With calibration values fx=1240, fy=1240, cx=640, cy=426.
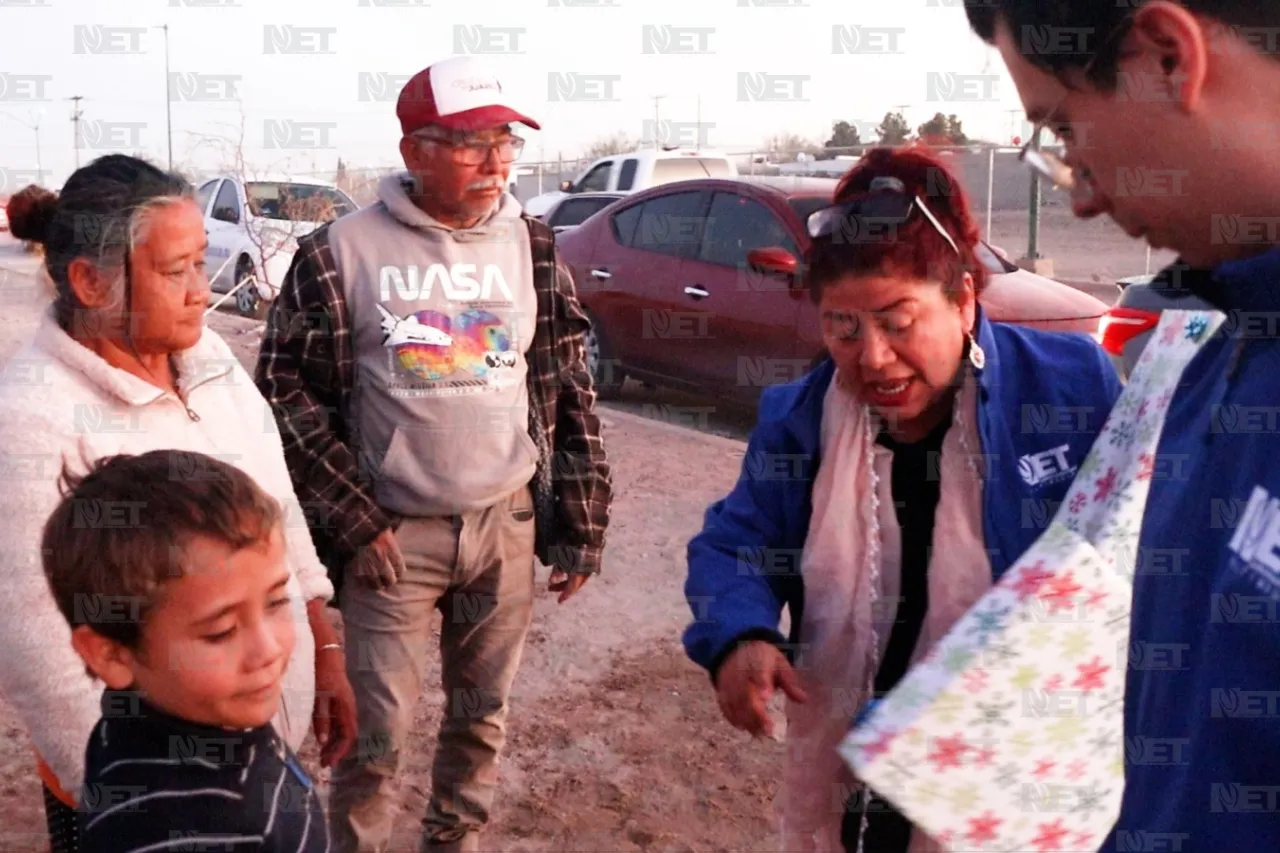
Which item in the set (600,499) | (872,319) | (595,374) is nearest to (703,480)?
(595,374)

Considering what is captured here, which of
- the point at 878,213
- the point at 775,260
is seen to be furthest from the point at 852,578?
the point at 775,260

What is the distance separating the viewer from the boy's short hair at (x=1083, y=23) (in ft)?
3.52

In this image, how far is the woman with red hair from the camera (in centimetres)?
210

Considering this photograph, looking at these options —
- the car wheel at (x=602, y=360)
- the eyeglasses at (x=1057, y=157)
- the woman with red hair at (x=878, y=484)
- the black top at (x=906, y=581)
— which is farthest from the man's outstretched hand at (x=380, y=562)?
the car wheel at (x=602, y=360)

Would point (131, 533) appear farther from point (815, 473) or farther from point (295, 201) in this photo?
point (295, 201)

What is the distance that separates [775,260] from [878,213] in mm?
5448

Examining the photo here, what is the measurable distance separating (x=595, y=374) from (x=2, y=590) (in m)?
8.07

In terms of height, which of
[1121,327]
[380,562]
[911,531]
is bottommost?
[380,562]

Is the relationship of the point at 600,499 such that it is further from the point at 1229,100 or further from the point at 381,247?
the point at 1229,100

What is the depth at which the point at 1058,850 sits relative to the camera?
1.48m

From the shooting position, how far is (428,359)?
312cm

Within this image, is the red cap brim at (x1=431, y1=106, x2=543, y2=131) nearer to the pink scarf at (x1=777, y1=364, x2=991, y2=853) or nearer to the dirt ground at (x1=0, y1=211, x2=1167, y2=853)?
the dirt ground at (x1=0, y1=211, x2=1167, y2=853)

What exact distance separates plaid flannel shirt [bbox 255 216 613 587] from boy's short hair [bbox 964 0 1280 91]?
2134mm

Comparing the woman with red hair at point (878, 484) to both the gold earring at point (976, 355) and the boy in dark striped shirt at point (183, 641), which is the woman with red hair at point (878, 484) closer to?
the gold earring at point (976, 355)
